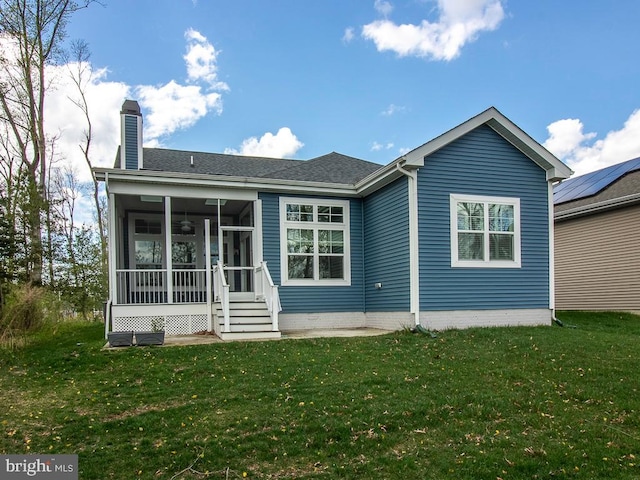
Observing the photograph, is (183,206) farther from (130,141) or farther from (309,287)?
(309,287)

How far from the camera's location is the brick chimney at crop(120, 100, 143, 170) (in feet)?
36.9

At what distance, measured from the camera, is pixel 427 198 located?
966 centimetres

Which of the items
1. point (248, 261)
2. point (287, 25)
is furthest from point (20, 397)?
point (287, 25)

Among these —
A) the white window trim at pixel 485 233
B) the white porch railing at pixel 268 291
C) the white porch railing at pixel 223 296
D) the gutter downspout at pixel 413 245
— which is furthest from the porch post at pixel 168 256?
the white window trim at pixel 485 233

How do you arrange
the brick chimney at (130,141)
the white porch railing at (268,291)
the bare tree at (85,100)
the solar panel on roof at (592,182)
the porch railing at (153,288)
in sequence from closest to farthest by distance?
the white porch railing at (268,291), the porch railing at (153,288), the brick chimney at (130,141), the solar panel on roof at (592,182), the bare tree at (85,100)

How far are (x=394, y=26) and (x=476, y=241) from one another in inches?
317

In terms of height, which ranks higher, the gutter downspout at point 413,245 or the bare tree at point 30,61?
the bare tree at point 30,61

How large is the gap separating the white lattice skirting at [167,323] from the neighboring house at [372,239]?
0.8 inches

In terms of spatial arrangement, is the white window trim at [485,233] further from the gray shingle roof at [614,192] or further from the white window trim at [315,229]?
the gray shingle roof at [614,192]

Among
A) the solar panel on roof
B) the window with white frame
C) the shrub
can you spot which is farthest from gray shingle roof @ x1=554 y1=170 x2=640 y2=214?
the shrub

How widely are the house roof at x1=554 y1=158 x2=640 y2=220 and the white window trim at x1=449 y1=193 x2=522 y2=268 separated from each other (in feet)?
14.4

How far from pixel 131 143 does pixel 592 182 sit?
14.2 m

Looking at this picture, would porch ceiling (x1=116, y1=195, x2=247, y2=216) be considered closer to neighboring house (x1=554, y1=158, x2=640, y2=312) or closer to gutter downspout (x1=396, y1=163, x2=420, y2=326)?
gutter downspout (x1=396, y1=163, x2=420, y2=326)

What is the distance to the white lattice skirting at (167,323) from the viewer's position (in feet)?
31.3
